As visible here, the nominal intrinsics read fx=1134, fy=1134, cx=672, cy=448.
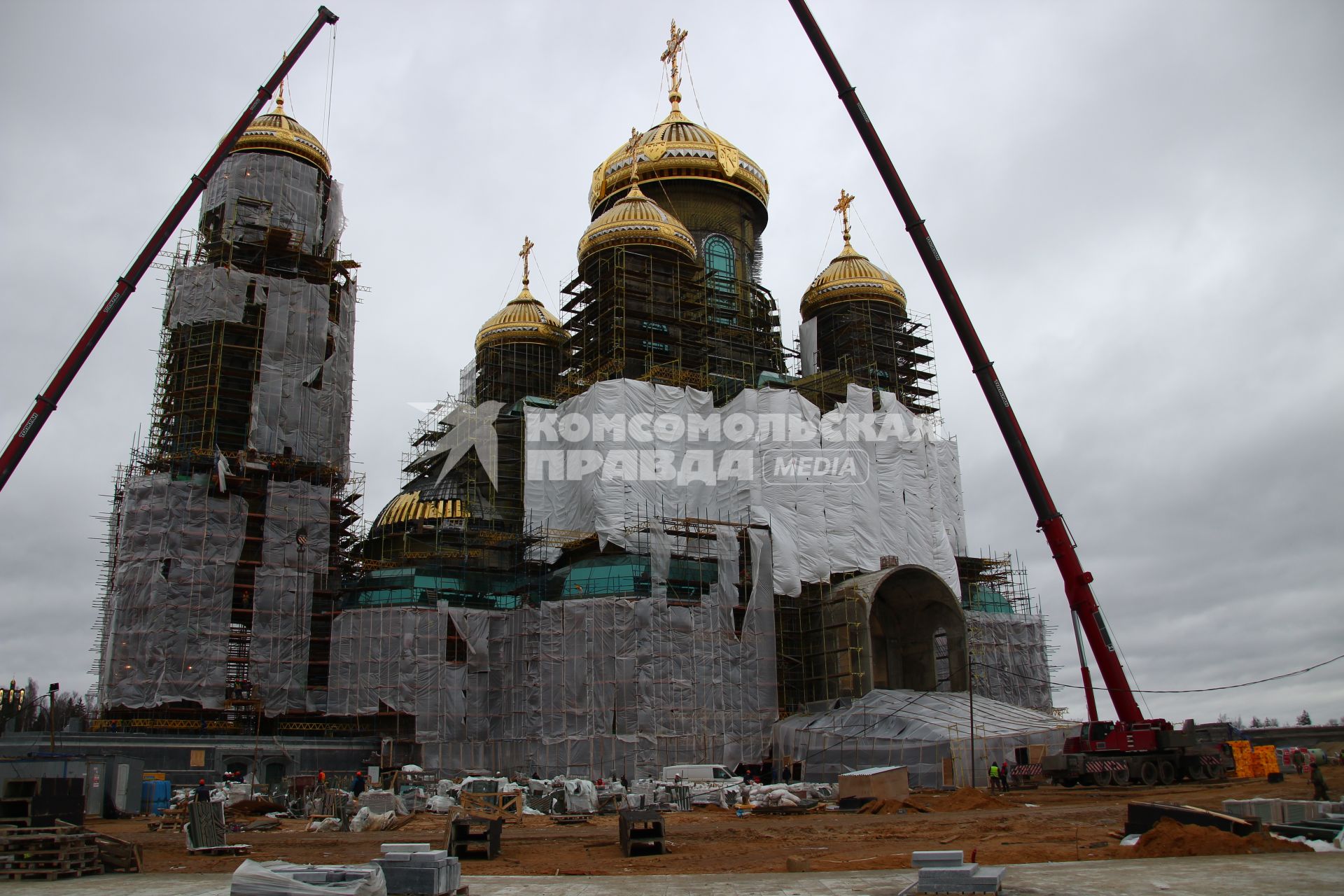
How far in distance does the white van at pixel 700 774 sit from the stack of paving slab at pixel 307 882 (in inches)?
761

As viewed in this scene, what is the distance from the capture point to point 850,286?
4919cm

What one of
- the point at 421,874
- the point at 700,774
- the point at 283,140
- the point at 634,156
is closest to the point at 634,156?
the point at 634,156

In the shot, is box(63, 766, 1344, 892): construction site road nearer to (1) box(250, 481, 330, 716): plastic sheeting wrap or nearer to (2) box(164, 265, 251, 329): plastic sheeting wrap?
(1) box(250, 481, 330, 716): plastic sheeting wrap

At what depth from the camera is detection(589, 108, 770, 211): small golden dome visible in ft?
156

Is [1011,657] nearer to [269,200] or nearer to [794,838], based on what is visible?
[794,838]

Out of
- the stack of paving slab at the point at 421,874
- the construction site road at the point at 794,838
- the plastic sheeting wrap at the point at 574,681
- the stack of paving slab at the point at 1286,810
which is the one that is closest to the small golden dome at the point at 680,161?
the plastic sheeting wrap at the point at 574,681

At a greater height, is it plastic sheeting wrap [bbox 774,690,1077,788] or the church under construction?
the church under construction

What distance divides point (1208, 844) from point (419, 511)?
34.1 meters

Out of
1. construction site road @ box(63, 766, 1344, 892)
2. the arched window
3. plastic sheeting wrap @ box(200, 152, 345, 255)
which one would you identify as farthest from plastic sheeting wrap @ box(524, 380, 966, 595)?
plastic sheeting wrap @ box(200, 152, 345, 255)

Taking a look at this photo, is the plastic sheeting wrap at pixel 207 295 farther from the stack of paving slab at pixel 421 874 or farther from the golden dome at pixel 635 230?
the stack of paving slab at pixel 421 874

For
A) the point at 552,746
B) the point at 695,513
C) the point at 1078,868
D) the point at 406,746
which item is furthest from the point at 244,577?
the point at 1078,868

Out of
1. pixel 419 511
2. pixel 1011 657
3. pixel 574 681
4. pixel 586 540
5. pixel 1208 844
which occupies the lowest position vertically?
pixel 1208 844

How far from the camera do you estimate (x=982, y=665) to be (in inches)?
1623

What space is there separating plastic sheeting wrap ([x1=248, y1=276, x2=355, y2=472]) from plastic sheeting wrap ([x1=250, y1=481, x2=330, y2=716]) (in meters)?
1.95
